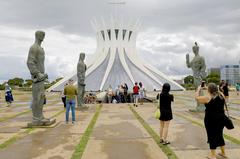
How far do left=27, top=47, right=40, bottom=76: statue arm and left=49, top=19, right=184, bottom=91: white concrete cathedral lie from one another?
115 ft

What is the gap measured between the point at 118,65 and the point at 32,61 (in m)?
41.3

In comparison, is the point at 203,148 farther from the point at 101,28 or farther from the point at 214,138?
the point at 101,28

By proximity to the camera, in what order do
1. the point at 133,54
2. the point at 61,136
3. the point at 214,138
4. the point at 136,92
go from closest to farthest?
the point at 214,138
the point at 61,136
the point at 136,92
the point at 133,54

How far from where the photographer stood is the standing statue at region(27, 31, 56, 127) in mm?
9844

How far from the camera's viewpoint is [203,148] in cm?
677

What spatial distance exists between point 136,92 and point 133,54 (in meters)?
34.5

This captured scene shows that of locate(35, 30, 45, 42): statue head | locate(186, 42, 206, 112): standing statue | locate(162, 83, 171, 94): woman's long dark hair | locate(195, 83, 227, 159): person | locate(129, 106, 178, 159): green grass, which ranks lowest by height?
locate(129, 106, 178, 159): green grass

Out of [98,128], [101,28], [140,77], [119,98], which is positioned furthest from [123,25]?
[98,128]

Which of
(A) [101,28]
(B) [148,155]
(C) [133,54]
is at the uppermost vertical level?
(A) [101,28]

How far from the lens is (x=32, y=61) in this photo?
9.81 m

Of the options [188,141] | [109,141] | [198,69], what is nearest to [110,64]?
[198,69]

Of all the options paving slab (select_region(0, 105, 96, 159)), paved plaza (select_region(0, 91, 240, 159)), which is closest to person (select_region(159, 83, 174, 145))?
paved plaza (select_region(0, 91, 240, 159))

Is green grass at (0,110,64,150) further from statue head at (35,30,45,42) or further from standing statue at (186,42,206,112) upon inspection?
standing statue at (186,42,206,112)

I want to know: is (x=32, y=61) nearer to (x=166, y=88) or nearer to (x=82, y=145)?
(x=82, y=145)
